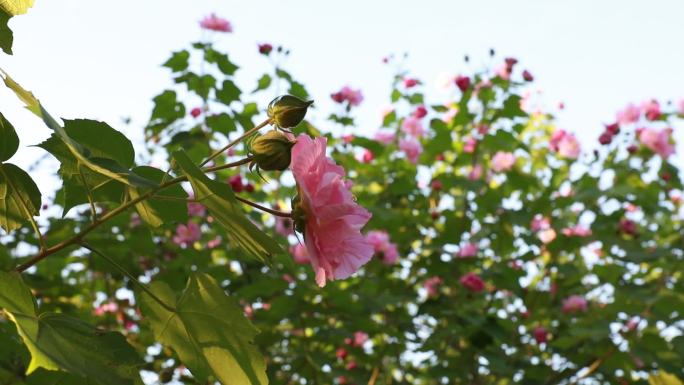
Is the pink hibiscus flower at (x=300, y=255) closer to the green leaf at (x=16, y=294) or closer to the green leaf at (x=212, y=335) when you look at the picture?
the green leaf at (x=212, y=335)

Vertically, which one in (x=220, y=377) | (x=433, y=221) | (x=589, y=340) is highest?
(x=433, y=221)

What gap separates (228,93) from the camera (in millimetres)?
3057

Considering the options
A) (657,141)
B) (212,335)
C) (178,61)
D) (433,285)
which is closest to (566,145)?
→ (657,141)

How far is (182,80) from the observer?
312cm

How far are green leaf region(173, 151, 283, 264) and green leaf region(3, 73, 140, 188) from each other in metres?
0.06

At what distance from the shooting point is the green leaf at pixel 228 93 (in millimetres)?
3053

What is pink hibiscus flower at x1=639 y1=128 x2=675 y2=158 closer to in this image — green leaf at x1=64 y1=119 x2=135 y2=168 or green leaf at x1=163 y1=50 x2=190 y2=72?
green leaf at x1=163 y1=50 x2=190 y2=72

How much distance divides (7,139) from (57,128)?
0.50ft

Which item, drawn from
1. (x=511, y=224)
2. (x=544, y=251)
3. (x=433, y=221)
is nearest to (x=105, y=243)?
(x=433, y=221)

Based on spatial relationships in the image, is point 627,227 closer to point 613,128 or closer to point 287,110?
point 613,128

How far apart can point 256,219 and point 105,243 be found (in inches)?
20.1

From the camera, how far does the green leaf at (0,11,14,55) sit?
95 cm

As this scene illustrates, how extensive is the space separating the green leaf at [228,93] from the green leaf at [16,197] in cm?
206

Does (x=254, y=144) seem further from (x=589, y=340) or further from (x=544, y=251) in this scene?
(x=544, y=251)
